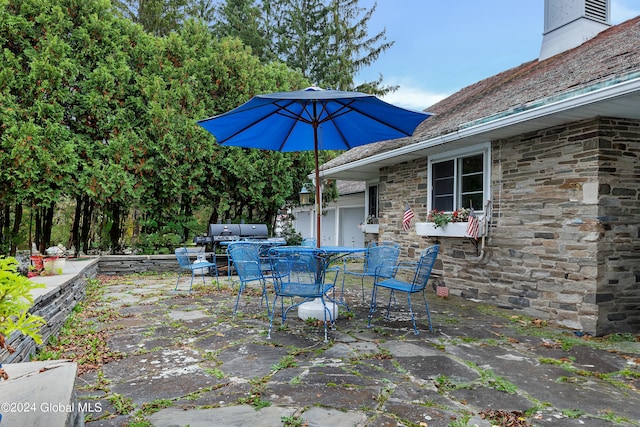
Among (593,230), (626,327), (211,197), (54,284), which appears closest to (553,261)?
(593,230)

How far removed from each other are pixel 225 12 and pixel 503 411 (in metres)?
19.0

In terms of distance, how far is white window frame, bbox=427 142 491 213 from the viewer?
213 inches

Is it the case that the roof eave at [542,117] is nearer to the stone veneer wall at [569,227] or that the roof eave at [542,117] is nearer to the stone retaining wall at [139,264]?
the stone veneer wall at [569,227]

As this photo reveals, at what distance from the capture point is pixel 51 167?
7203mm

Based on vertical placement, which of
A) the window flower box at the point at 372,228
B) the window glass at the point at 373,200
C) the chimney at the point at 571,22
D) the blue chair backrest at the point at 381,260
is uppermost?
the chimney at the point at 571,22

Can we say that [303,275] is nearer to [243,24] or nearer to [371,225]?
[371,225]

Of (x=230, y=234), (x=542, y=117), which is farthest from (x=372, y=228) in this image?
(x=542, y=117)

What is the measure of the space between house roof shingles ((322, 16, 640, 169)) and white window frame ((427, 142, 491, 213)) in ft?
1.50

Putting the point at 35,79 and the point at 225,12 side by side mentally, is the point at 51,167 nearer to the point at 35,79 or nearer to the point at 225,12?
the point at 35,79

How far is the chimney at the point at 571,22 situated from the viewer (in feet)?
20.5

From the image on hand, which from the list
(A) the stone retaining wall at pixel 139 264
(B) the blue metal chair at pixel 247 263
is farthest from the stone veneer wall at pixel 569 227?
(A) the stone retaining wall at pixel 139 264

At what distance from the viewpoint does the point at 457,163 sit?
5992 millimetres

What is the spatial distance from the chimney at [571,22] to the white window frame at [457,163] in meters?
2.57

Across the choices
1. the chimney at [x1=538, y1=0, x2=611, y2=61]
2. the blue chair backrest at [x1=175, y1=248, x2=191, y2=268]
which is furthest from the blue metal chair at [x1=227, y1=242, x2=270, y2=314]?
the chimney at [x1=538, y1=0, x2=611, y2=61]
